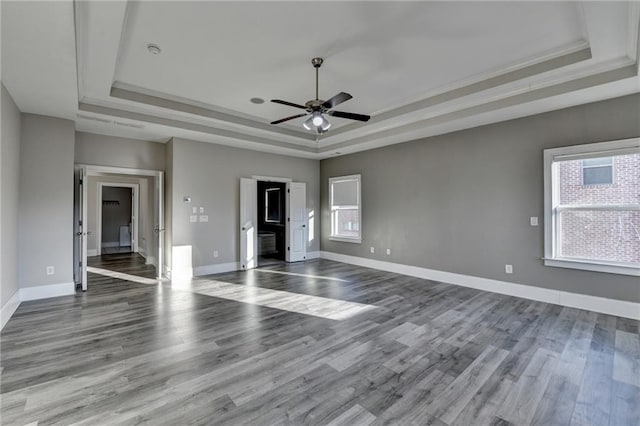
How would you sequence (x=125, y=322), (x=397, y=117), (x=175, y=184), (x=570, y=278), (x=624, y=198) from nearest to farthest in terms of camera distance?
(x=125, y=322) < (x=624, y=198) < (x=570, y=278) < (x=397, y=117) < (x=175, y=184)

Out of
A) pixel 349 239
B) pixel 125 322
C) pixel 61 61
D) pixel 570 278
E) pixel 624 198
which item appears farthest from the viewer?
pixel 349 239

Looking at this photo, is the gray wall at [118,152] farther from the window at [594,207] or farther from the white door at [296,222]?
the window at [594,207]

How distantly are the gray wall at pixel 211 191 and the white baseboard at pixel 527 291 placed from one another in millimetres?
3411

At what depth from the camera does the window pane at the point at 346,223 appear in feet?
23.9

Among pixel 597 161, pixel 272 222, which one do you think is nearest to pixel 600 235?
pixel 597 161

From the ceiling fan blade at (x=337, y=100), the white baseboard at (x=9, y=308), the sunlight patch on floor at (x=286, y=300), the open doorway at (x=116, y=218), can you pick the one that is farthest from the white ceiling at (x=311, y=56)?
the open doorway at (x=116, y=218)

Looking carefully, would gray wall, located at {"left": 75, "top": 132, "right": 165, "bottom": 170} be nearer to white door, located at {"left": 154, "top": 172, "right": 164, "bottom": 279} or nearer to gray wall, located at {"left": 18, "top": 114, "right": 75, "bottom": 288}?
white door, located at {"left": 154, "top": 172, "right": 164, "bottom": 279}

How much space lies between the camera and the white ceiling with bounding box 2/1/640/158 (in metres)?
2.54

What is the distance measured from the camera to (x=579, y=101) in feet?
12.6

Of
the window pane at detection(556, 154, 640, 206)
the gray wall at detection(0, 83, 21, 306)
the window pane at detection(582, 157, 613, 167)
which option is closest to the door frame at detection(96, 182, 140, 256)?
the gray wall at detection(0, 83, 21, 306)

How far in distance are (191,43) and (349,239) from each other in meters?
5.32

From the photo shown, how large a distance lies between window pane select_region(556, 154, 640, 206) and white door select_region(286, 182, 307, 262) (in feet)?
17.1

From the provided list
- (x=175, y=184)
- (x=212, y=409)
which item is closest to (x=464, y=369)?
(x=212, y=409)

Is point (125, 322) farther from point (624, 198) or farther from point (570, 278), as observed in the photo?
point (624, 198)
